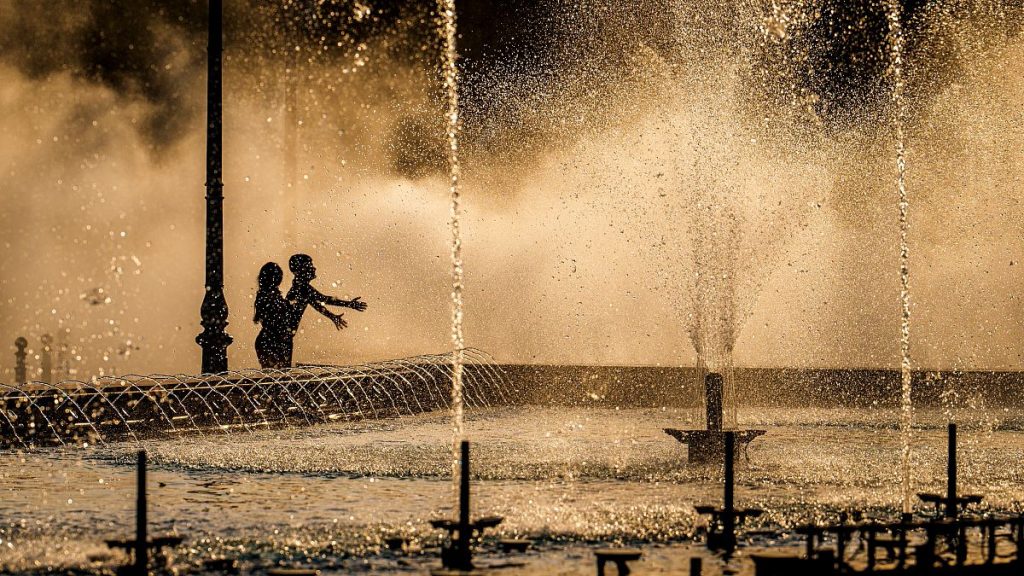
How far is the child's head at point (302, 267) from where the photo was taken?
1948cm

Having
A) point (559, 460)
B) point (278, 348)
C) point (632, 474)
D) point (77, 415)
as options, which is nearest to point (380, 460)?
point (559, 460)

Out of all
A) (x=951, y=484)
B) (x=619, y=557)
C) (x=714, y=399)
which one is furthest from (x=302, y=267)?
(x=619, y=557)

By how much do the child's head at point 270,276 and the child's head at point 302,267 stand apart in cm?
24

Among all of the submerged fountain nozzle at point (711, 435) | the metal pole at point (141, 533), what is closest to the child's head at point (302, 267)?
the submerged fountain nozzle at point (711, 435)

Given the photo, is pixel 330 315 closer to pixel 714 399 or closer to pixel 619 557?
pixel 714 399

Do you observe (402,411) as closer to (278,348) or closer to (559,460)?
(278,348)

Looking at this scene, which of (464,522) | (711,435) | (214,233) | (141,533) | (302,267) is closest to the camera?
(141,533)

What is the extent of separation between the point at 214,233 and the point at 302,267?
3040mm

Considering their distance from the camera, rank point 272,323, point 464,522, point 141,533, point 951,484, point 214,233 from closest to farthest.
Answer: point 141,533 < point 464,522 < point 951,484 < point 214,233 < point 272,323

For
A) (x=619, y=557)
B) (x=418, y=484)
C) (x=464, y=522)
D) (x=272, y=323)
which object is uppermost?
(x=272, y=323)

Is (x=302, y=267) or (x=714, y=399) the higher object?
(x=302, y=267)

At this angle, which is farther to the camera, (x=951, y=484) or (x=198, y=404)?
(x=198, y=404)

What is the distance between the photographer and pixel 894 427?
18.5 m

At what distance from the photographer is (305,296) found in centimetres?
1942
